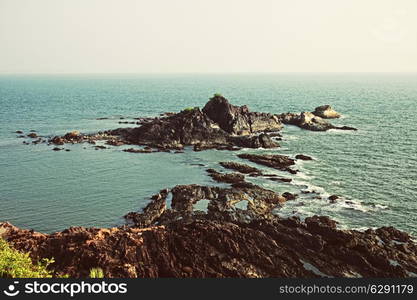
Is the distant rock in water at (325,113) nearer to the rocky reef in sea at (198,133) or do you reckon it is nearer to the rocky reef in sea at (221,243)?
the rocky reef in sea at (198,133)

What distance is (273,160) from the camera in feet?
224

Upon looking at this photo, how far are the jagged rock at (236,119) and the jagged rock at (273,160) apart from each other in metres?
20.8

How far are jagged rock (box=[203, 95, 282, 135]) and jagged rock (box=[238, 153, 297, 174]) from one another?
20813 millimetres

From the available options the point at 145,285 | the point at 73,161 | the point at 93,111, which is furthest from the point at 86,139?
the point at 145,285

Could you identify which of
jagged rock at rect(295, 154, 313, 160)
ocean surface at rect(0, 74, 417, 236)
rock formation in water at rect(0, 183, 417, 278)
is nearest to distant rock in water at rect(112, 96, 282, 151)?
ocean surface at rect(0, 74, 417, 236)

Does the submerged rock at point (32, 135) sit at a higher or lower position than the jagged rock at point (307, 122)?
lower

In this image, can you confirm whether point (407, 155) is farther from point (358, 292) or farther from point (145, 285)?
point (145, 285)

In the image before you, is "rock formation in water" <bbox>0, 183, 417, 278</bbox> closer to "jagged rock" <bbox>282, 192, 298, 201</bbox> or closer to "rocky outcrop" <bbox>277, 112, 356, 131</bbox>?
"jagged rock" <bbox>282, 192, 298, 201</bbox>

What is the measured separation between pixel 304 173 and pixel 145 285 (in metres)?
51.9

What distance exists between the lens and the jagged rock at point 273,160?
2584 inches

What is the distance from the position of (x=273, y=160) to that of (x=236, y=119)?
27.2 m

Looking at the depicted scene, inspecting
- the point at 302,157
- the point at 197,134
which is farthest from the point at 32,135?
the point at 302,157

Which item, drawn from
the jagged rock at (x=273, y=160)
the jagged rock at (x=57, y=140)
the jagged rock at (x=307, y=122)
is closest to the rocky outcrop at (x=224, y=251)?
the jagged rock at (x=273, y=160)

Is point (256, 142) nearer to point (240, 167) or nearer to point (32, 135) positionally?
point (240, 167)
